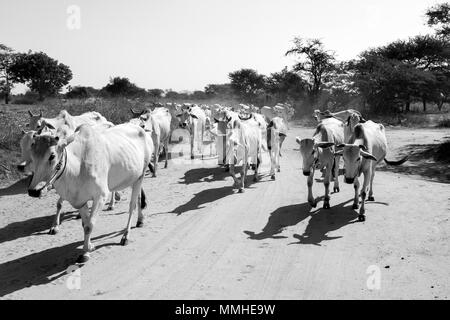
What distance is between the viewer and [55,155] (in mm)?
5375

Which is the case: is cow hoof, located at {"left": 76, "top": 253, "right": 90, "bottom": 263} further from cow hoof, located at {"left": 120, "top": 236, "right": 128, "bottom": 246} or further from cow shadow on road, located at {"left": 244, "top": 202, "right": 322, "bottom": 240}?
cow shadow on road, located at {"left": 244, "top": 202, "right": 322, "bottom": 240}

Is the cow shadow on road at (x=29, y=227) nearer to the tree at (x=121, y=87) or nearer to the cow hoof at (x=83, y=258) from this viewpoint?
the cow hoof at (x=83, y=258)

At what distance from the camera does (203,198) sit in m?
10.2

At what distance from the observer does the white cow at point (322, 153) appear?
339 inches

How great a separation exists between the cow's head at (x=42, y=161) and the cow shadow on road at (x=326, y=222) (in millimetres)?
4208

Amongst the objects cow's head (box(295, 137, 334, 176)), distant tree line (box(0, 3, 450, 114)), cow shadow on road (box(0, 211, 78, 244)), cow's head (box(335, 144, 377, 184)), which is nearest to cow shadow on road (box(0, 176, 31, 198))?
cow shadow on road (box(0, 211, 78, 244))

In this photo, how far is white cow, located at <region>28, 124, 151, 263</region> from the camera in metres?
5.29

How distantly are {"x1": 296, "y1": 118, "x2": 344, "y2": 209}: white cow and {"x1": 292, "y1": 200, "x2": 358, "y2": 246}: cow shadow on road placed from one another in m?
0.34

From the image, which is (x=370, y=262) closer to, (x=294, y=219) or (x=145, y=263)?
(x=294, y=219)

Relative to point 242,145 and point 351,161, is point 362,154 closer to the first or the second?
point 351,161

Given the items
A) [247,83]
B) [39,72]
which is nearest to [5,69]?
[39,72]

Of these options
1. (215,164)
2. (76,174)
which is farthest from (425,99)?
(76,174)

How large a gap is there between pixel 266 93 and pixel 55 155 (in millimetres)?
53538

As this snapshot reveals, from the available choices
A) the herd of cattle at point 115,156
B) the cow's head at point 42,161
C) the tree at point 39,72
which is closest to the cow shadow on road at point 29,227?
the herd of cattle at point 115,156
